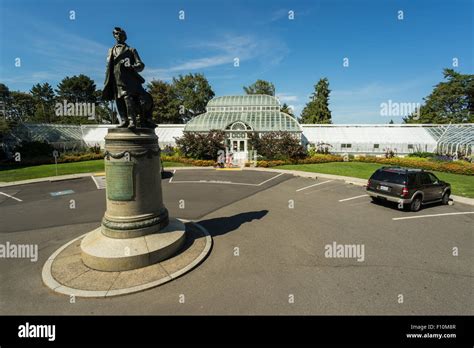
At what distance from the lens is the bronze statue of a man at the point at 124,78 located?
20.4 ft

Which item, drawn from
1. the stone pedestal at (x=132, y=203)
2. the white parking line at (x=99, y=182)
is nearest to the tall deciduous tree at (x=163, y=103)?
the white parking line at (x=99, y=182)

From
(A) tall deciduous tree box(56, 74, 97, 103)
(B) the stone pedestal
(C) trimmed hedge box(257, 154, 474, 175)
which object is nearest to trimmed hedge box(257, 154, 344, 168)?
(C) trimmed hedge box(257, 154, 474, 175)

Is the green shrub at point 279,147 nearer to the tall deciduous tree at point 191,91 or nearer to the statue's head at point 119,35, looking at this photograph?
the statue's head at point 119,35

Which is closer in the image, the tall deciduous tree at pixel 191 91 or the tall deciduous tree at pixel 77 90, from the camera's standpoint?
the tall deciduous tree at pixel 191 91

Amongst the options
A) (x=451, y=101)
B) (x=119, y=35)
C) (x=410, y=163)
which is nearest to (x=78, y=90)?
(x=119, y=35)

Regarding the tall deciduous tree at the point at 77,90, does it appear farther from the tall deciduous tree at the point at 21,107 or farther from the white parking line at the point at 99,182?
the white parking line at the point at 99,182

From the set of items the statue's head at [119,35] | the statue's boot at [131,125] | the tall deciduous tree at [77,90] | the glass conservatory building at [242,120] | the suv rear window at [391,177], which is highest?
the tall deciduous tree at [77,90]

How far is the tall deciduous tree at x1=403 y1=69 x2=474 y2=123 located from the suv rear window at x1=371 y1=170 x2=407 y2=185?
5107 cm

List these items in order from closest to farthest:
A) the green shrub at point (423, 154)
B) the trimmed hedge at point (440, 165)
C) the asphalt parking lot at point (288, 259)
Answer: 1. the asphalt parking lot at point (288, 259)
2. the trimmed hedge at point (440, 165)
3. the green shrub at point (423, 154)

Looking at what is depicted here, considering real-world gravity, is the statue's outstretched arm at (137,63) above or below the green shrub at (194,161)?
above

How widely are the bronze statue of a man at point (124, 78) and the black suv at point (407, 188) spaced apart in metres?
10.6

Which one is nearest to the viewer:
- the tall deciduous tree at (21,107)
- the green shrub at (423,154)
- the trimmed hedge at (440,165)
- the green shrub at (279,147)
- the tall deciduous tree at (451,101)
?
the trimmed hedge at (440,165)

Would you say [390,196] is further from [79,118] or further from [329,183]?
[79,118]

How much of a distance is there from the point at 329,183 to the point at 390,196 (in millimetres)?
6329
